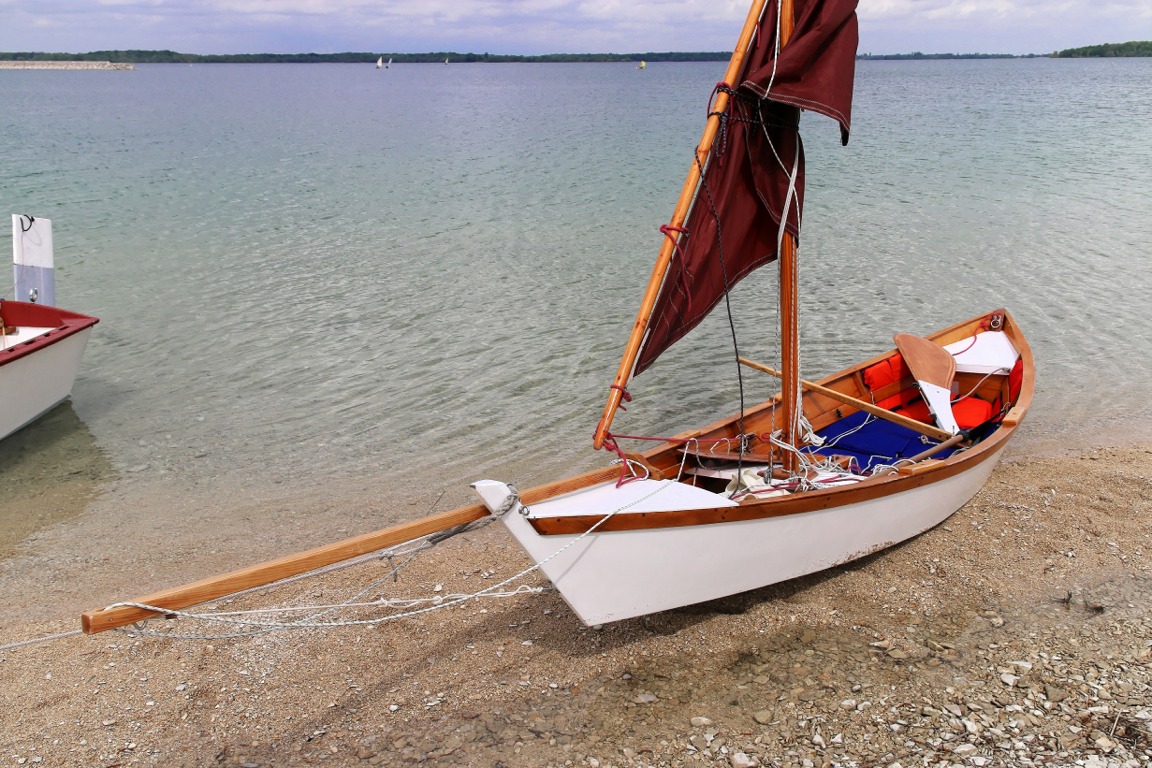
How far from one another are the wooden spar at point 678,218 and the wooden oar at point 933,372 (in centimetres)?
476

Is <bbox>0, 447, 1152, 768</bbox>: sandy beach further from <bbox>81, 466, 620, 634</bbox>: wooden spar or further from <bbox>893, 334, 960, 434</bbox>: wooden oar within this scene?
<bbox>81, 466, 620, 634</bbox>: wooden spar

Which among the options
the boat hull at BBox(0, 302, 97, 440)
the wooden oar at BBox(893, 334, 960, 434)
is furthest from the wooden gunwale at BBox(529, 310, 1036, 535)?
the boat hull at BBox(0, 302, 97, 440)

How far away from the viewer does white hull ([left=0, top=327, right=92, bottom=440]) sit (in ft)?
39.3

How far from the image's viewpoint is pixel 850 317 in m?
16.5

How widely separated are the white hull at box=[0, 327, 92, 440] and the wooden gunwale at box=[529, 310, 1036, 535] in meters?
9.28

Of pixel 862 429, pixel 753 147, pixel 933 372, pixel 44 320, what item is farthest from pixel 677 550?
pixel 44 320

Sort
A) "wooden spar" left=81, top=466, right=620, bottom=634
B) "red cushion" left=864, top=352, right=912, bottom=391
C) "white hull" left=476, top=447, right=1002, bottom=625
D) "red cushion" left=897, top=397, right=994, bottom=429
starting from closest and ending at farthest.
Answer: "wooden spar" left=81, top=466, right=620, bottom=634
"white hull" left=476, top=447, right=1002, bottom=625
"red cushion" left=897, top=397, right=994, bottom=429
"red cushion" left=864, top=352, right=912, bottom=391

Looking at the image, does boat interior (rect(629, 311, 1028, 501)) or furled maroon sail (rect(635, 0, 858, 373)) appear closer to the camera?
furled maroon sail (rect(635, 0, 858, 373))

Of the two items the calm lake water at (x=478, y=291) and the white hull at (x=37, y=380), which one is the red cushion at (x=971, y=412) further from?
the white hull at (x=37, y=380)

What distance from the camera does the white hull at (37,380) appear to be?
12.0 metres

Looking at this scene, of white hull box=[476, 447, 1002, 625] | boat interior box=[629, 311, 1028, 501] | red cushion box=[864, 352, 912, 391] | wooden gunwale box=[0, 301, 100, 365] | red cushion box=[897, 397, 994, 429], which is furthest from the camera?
wooden gunwale box=[0, 301, 100, 365]

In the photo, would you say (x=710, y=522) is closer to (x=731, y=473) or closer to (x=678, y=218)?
(x=731, y=473)

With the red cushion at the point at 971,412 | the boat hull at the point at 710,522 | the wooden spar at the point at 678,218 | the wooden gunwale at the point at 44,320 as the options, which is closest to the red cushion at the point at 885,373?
the red cushion at the point at 971,412

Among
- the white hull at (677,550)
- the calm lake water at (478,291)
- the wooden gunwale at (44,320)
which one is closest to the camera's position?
the white hull at (677,550)
